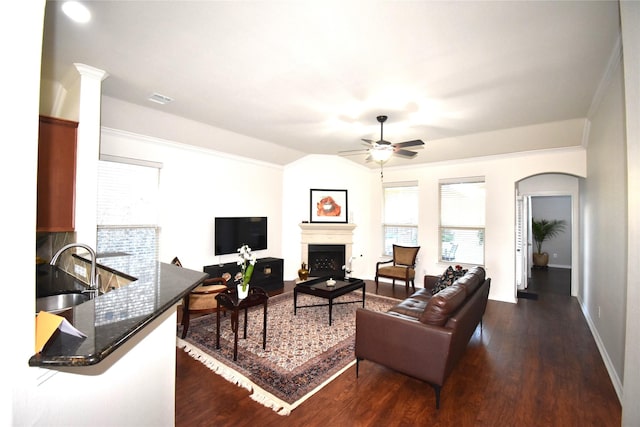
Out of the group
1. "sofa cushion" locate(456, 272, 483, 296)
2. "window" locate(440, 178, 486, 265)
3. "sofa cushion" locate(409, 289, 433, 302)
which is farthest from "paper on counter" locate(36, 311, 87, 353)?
"window" locate(440, 178, 486, 265)

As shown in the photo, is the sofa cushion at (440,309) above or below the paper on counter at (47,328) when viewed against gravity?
below

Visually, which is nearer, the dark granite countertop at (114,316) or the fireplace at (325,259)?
the dark granite countertop at (114,316)

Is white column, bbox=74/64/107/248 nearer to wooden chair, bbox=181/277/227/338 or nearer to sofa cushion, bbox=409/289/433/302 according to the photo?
wooden chair, bbox=181/277/227/338

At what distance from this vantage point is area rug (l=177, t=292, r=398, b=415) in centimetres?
258

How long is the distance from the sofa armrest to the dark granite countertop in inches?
63.9

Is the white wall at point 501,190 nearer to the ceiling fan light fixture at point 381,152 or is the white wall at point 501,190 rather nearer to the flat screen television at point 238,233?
the ceiling fan light fixture at point 381,152

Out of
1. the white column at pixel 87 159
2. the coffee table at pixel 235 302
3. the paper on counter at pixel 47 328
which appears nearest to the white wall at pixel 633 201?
the paper on counter at pixel 47 328

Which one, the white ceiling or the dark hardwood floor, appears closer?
the white ceiling

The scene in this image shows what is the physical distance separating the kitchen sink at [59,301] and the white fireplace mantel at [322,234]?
4.75m

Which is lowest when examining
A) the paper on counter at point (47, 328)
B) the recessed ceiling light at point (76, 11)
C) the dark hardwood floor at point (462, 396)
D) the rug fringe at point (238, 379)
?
the dark hardwood floor at point (462, 396)

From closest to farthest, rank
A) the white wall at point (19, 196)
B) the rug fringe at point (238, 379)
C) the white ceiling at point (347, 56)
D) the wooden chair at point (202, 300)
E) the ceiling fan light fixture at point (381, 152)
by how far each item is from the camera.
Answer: the white wall at point (19, 196), the white ceiling at point (347, 56), the rug fringe at point (238, 379), the wooden chair at point (202, 300), the ceiling fan light fixture at point (381, 152)

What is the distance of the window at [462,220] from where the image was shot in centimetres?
588

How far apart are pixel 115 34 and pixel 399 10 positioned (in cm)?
226

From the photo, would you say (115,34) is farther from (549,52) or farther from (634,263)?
(634,263)
